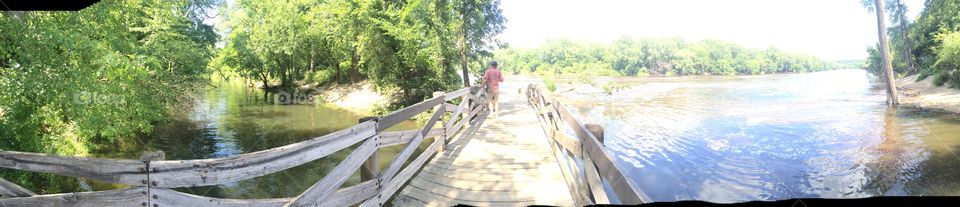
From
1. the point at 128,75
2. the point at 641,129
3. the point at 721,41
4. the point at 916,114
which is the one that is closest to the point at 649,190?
the point at 641,129

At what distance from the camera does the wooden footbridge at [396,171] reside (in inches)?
89.0

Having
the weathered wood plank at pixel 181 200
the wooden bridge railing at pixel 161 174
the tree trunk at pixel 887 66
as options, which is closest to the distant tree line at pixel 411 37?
the wooden bridge railing at pixel 161 174

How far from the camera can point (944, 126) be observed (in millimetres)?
14781

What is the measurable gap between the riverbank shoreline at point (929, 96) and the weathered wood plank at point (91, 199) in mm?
24150

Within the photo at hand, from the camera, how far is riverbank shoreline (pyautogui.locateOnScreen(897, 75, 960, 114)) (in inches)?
734

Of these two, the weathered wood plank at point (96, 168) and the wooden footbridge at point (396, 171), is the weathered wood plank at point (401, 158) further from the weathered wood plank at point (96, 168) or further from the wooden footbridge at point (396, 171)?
the weathered wood plank at point (96, 168)

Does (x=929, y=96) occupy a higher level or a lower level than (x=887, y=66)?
lower

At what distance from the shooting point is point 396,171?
4.86 metres

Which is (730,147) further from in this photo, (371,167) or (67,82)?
(67,82)

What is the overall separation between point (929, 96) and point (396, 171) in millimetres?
26970

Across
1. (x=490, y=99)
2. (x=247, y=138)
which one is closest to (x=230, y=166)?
(x=490, y=99)

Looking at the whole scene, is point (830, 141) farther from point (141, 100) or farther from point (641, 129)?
point (141, 100)

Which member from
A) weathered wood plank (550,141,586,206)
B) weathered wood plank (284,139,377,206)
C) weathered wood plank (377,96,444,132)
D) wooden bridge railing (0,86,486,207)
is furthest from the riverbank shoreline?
wooden bridge railing (0,86,486,207)

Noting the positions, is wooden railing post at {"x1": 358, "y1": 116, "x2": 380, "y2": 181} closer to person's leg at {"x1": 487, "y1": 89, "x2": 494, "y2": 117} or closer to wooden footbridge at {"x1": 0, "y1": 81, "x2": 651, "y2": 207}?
wooden footbridge at {"x1": 0, "y1": 81, "x2": 651, "y2": 207}
